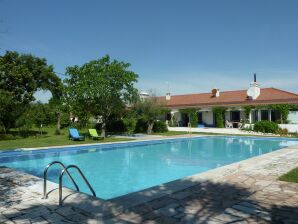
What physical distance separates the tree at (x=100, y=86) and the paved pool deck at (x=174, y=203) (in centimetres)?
1461

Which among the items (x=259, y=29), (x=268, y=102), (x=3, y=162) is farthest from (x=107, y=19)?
(x=268, y=102)

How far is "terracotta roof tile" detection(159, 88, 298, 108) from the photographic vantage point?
31122 millimetres

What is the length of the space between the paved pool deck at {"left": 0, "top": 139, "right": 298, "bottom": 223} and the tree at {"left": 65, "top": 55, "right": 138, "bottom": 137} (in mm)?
14613

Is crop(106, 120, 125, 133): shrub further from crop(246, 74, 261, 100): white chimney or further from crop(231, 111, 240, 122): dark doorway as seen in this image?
crop(246, 74, 261, 100): white chimney

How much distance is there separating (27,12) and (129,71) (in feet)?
29.5

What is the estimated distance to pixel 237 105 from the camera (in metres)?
33.2

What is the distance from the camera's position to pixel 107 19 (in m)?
21.2

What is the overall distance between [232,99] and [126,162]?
Answer: 24.2 m

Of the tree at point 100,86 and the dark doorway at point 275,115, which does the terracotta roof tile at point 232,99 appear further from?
the tree at point 100,86

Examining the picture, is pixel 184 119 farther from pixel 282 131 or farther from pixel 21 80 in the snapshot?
pixel 21 80

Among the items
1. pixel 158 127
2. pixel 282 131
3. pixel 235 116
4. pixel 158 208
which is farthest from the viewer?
pixel 235 116

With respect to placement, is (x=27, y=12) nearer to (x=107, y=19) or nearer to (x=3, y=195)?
(x=107, y=19)

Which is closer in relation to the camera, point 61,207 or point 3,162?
point 61,207

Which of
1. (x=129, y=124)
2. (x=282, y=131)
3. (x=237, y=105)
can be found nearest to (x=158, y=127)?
(x=129, y=124)
